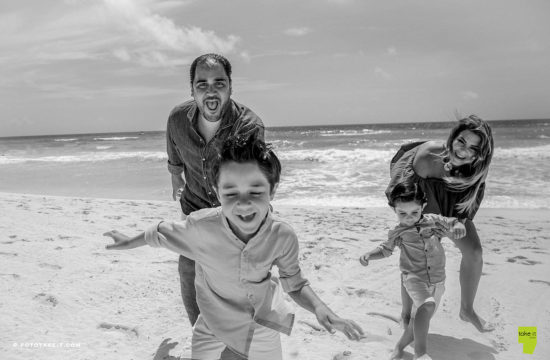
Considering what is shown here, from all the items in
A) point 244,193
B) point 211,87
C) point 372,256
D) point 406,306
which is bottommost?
point 406,306

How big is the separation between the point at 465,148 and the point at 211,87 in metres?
1.75

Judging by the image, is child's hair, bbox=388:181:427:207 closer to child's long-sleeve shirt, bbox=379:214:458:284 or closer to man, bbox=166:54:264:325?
child's long-sleeve shirt, bbox=379:214:458:284

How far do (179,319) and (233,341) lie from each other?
1.74 meters

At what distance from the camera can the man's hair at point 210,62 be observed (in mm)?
2713

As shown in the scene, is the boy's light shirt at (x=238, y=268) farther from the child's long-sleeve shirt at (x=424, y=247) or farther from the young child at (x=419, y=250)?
the child's long-sleeve shirt at (x=424, y=247)

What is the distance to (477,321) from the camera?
357cm

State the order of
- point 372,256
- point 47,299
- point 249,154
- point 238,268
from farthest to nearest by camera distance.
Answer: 1. point 47,299
2. point 372,256
3. point 238,268
4. point 249,154

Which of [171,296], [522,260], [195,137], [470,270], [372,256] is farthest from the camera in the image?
[522,260]

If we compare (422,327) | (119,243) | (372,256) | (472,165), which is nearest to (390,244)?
(372,256)

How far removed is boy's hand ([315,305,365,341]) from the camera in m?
1.73

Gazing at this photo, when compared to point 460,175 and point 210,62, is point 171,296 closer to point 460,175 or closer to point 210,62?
point 210,62

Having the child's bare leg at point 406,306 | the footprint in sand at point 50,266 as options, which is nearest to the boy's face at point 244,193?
the child's bare leg at point 406,306

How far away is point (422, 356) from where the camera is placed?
286cm

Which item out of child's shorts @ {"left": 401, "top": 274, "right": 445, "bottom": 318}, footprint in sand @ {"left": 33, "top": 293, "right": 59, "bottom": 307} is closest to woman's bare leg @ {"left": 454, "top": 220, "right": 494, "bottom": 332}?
child's shorts @ {"left": 401, "top": 274, "right": 445, "bottom": 318}
